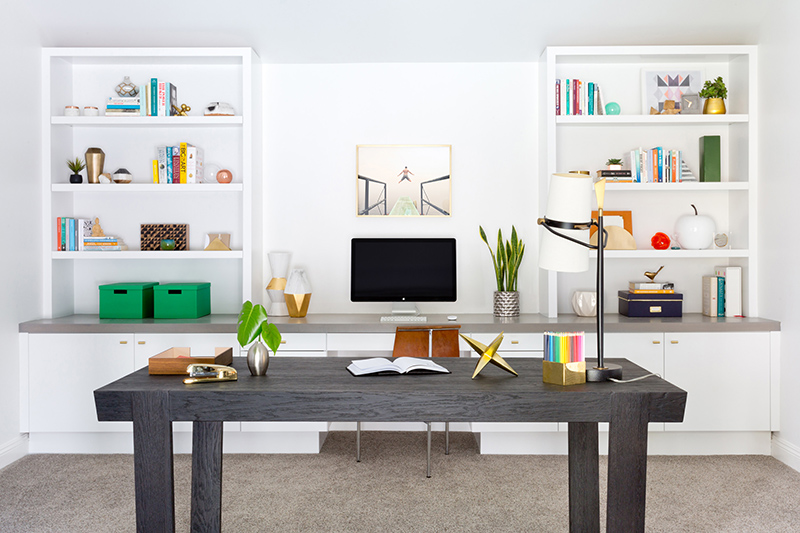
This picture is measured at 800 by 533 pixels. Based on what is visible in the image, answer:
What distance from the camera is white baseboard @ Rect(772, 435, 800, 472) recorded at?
3393 mm

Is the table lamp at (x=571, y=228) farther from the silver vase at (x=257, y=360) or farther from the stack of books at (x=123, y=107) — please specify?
the stack of books at (x=123, y=107)

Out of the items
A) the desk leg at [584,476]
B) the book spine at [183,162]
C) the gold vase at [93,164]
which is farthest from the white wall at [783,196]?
the gold vase at [93,164]

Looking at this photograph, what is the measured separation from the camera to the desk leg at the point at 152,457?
1.95 m

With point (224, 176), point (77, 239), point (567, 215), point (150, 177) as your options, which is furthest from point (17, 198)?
point (567, 215)

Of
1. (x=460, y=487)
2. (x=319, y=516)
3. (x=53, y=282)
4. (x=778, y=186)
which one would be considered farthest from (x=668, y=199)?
(x=53, y=282)

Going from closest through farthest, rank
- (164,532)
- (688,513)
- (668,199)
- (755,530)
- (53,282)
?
(164,532) → (755,530) → (688,513) → (53,282) → (668,199)

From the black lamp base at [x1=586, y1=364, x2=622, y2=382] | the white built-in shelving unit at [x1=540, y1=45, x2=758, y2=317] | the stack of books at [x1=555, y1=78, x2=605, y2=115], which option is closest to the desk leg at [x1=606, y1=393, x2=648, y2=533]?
the black lamp base at [x1=586, y1=364, x2=622, y2=382]

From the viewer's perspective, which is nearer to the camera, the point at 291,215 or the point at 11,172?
the point at 11,172

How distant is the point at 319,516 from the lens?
2.80 metres

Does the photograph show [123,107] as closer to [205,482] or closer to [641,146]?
[205,482]

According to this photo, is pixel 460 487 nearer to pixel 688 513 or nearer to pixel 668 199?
pixel 688 513

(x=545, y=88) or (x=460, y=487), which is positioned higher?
(x=545, y=88)

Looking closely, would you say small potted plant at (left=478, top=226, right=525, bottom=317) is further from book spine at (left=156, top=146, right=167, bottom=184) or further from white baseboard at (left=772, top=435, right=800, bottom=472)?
book spine at (left=156, top=146, right=167, bottom=184)

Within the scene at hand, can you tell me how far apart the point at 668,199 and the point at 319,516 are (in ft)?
10.3
